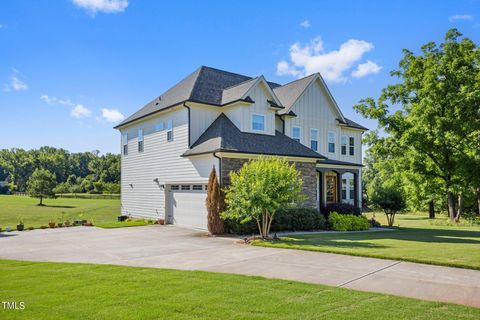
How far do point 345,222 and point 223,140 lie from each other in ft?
28.7

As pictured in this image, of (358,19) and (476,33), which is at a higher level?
(476,33)

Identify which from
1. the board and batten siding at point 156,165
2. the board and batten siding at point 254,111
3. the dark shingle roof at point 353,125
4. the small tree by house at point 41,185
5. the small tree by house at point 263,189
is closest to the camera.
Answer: the small tree by house at point 263,189

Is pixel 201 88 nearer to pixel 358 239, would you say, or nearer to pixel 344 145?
pixel 344 145

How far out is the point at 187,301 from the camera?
6176 millimetres

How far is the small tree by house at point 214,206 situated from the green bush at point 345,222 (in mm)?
7206

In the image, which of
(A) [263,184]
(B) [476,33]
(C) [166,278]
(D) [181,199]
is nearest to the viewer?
(C) [166,278]

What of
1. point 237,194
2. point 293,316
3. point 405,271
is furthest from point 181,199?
point 293,316

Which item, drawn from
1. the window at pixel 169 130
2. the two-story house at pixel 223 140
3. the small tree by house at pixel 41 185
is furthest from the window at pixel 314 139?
the small tree by house at pixel 41 185

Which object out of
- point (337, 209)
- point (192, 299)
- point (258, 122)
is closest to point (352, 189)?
point (337, 209)

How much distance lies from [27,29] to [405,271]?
17.0m

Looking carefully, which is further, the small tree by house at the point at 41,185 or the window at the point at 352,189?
the small tree by house at the point at 41,185

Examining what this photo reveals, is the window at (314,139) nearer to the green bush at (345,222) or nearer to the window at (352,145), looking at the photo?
the window at (352,145)

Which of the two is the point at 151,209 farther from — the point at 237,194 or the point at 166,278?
the point at 166,278

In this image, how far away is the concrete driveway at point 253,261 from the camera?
734cm
